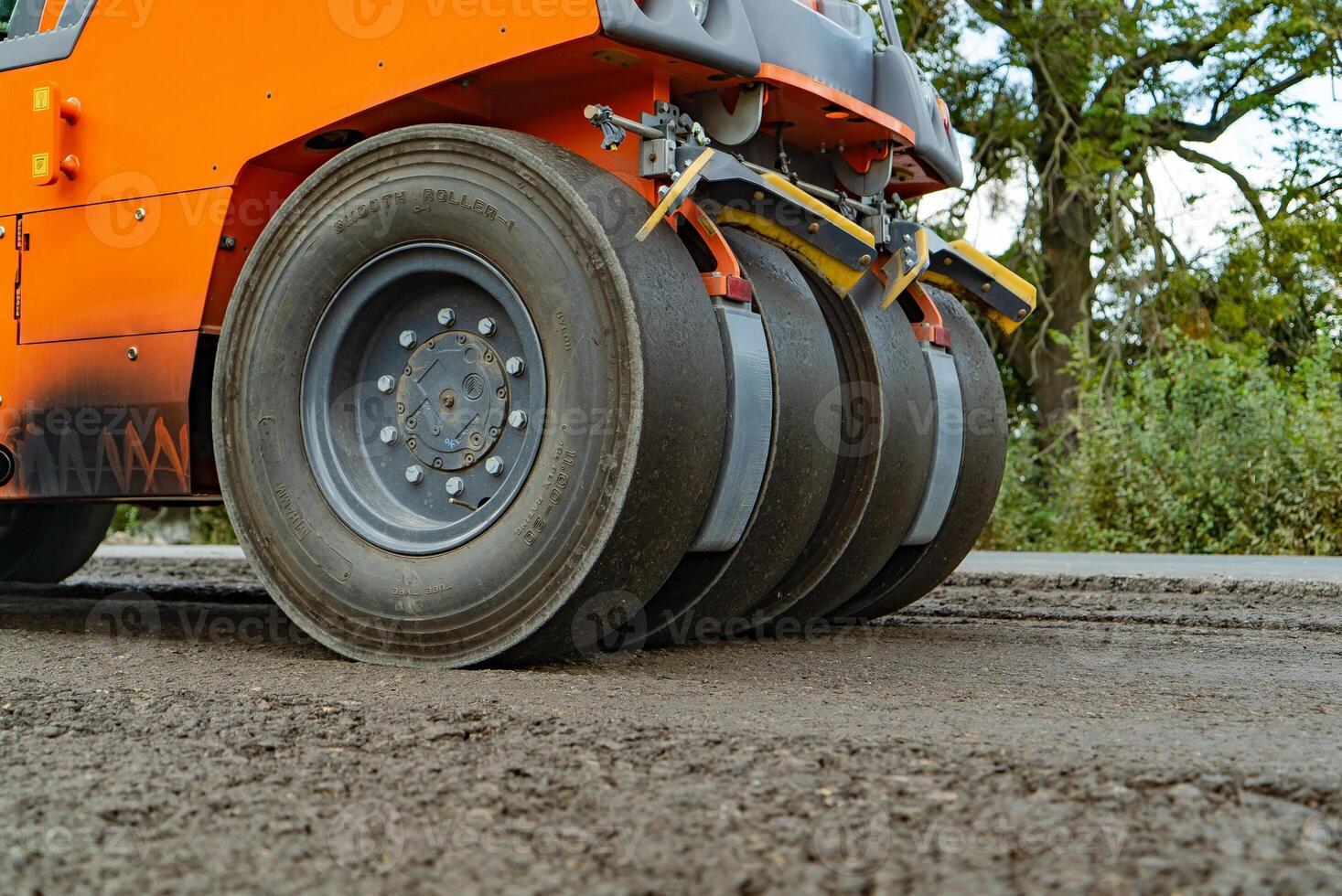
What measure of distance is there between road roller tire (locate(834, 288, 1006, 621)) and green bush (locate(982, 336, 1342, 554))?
18.5ft

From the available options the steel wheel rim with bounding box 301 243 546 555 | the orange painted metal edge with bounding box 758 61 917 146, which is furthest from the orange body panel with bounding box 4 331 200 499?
the orange painted metal edge with bounding box 758 61 917 146

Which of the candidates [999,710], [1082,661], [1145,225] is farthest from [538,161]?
[1145,225]

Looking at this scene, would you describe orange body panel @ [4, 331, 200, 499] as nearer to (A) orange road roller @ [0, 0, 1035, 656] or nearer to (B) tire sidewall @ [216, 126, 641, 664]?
(A) orange road roller @ [0, 0, 1035, 656]

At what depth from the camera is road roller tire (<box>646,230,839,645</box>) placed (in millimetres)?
3617

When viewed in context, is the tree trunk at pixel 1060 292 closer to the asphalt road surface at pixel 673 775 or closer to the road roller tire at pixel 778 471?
the road roller tire at pixel 778 471

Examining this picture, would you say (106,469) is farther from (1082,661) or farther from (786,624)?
(1082,661)

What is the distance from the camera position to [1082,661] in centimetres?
373

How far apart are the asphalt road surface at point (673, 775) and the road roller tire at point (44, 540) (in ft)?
9.71

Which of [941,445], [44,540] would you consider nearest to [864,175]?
[941,445]

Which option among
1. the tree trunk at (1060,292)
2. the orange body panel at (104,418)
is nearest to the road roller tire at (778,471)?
the orange body panel at (104,418)

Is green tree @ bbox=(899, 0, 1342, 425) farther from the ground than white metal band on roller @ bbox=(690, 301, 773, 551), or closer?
farther from the ground

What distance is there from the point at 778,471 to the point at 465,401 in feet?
2.69

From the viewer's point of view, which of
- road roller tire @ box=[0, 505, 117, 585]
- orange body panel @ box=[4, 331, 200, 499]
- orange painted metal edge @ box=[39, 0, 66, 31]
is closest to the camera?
orange body panel @ box=[4, 331, 200, 499]

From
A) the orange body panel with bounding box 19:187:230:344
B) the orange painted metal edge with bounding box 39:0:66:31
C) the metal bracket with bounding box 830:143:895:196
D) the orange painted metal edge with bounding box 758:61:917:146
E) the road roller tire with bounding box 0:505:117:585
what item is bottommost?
the road roller tire with bounding box 0:505:117:585
